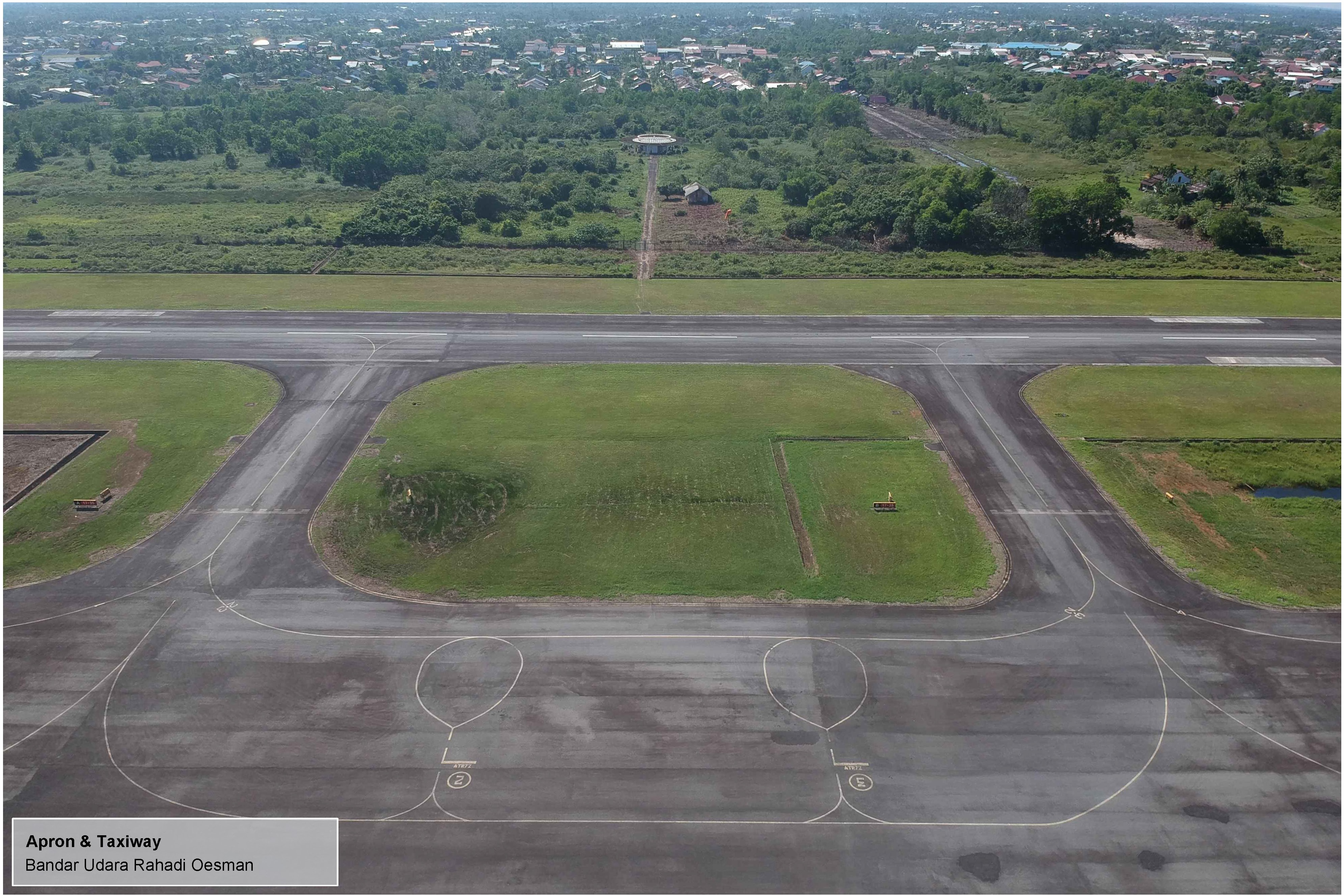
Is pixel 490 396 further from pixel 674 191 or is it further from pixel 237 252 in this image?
pixel 674 191

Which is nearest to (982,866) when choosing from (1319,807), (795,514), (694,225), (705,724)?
(705,724)

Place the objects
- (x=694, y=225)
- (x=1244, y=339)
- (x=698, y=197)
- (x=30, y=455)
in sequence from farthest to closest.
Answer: (x=698, y=197) < (x=694, y=225) < (x=1244, y=339) < (x=30, y=455)

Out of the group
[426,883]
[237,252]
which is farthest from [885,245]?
[426,883]

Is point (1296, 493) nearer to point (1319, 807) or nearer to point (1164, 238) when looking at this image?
point (1319, 807)

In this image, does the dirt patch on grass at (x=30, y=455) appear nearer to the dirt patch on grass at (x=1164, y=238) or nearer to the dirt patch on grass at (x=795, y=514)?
the dirt patch on grass at (x=795, y=514)

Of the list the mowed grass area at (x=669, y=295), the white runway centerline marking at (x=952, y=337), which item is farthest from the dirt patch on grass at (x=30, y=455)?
the white runway centerline marking at (x=952, y=337)

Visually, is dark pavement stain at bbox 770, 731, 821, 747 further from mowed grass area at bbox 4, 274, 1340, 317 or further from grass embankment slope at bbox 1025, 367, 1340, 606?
mowed grass area at bbox 4, 274, 1340, 317
